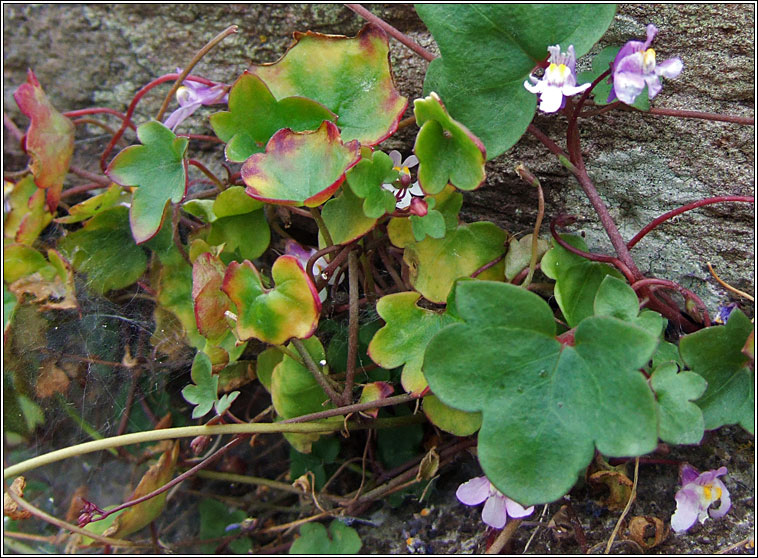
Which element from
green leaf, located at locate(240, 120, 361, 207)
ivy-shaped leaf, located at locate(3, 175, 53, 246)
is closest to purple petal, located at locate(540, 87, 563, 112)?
green leaf, located at locate(240, 120, 361, 207)

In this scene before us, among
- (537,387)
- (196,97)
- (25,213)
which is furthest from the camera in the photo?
(25,213)

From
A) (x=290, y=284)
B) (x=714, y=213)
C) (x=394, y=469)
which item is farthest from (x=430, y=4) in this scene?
(x=394, y=469)

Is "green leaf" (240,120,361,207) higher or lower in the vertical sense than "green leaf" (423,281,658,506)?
higher

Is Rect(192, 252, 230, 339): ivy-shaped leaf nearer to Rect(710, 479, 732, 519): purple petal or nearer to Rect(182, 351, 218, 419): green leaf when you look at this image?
Rect(182, 351, 218, 419): green leaf

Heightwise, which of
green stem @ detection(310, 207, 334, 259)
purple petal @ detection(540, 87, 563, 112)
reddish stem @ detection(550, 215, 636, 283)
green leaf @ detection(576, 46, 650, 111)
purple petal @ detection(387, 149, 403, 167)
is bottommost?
reddish stem @ detection(550, 215, 636, 283)

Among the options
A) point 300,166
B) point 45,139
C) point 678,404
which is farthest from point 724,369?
point 45,139

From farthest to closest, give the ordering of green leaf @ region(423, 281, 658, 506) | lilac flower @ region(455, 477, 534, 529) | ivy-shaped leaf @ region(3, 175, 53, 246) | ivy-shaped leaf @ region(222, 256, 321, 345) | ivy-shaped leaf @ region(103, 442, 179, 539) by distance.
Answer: ivy-shaped leaf @ region(3, 175, 53, 246) → ivy-shaped leaf @ region(103, 442, 179, 539) → lilac flower @ region(455, 477, 534, 529) → ivy-shaped leaf @ region(222, 256, 321, 345) → green leaf @ region(423, 281, 658, 506)

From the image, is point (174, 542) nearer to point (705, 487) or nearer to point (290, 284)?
point (290, 284)

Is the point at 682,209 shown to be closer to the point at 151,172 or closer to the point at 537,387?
the point at 537,387
